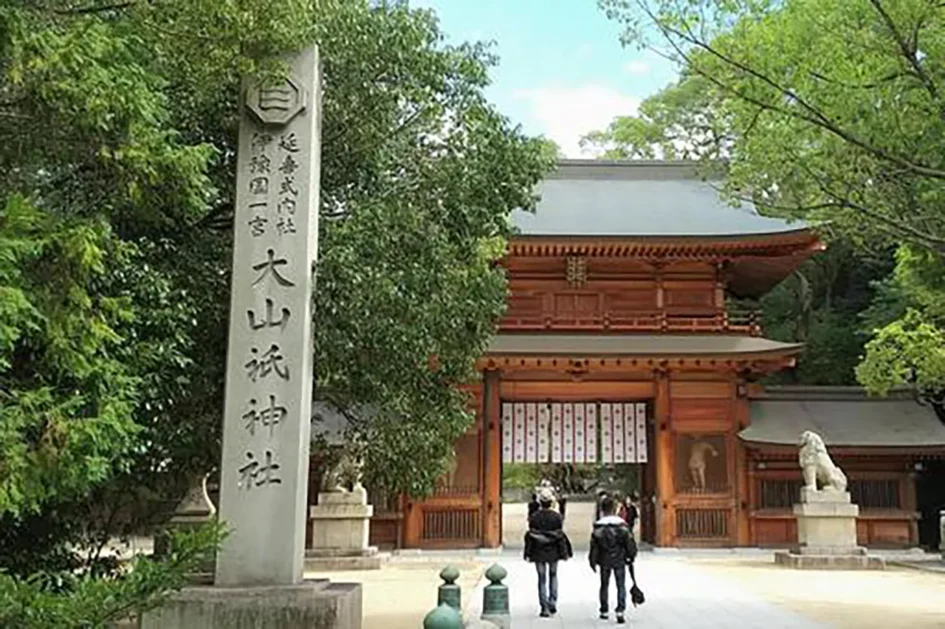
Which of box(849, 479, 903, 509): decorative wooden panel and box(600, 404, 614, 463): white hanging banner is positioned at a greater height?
box(600, 404, 614, 463): white hanging banner

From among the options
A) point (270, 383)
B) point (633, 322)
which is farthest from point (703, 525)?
point (270, 383)

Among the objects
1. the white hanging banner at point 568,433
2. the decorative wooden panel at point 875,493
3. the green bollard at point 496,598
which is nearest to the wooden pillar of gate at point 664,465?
the white hanging banner at point 568,433

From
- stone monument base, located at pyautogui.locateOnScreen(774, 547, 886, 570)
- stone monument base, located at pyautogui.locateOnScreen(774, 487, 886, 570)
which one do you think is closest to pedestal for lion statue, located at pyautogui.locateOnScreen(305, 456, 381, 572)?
stone monument base, located at pyautogui.locateOnScreen(774, 547, 886, 570)

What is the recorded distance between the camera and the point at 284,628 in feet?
20.7

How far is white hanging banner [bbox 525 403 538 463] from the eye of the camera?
64.8ft

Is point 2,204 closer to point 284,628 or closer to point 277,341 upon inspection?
point 277,341

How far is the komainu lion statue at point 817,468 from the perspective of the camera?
16.7 metres

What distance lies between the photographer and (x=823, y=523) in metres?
16.2

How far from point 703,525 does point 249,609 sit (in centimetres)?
1399

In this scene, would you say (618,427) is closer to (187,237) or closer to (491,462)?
(491,462)

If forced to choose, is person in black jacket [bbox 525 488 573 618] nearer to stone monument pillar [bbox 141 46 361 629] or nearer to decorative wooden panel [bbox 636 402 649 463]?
stone monument pillar [bbox 141 46 361 629]

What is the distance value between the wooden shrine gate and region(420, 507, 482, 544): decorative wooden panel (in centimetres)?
176

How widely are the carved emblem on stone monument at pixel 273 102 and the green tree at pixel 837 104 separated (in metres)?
3.07

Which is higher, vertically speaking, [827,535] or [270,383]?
[270,383]
